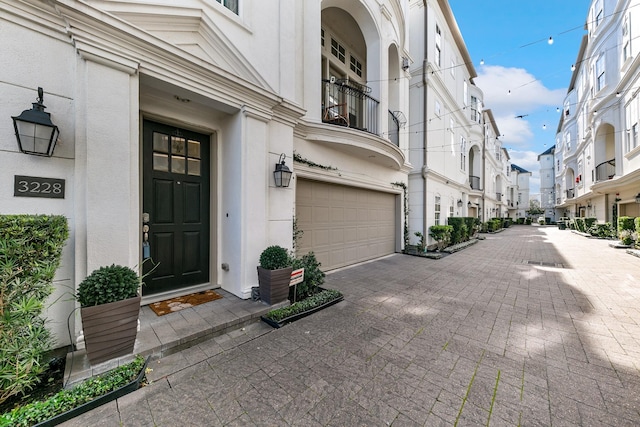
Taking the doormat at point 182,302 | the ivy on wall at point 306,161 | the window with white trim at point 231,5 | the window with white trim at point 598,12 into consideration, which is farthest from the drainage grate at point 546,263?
the window with white trim at point 598,12

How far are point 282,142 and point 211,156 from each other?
1.25m

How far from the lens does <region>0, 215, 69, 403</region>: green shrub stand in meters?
1.74

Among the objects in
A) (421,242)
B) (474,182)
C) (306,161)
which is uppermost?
(474,182)

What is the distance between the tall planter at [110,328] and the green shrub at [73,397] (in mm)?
221

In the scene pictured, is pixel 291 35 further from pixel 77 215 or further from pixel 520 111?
pixel 520 111

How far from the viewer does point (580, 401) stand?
195cm

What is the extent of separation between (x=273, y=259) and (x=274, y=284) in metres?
0.37

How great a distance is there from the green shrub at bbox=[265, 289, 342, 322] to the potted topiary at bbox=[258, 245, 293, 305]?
0.23 meters

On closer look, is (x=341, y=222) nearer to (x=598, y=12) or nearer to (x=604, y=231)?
(x=604, y=231)

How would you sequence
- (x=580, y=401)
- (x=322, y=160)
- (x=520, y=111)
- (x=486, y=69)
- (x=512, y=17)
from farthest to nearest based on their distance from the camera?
(x=520, y=111)
(x=486, y=69)
(x=512, y=17)
(x=322, y=160)
(x=580, y=401)

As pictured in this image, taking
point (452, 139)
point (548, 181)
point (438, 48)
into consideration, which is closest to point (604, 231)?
point (452, 139)

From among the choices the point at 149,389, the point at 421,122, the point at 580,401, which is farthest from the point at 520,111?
the point at 149,389

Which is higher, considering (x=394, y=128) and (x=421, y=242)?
(x=394, y=128)

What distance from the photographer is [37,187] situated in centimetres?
235
